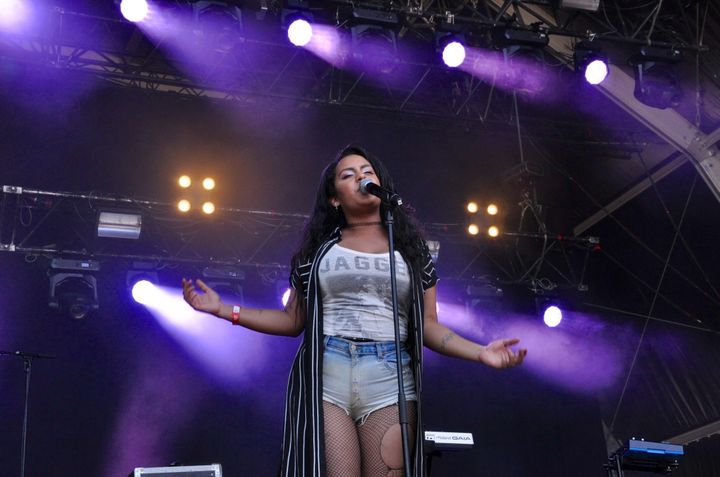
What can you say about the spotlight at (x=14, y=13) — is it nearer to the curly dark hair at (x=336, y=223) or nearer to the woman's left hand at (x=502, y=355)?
the curly dark hair at (x=336, y=223)

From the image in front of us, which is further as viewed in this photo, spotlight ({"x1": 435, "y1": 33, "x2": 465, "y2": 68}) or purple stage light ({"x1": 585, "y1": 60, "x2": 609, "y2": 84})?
purple stage light ({"x1": 585, "y1": 60, "x2": 609, "y2": 84})

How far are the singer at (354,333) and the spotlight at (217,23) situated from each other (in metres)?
3.61

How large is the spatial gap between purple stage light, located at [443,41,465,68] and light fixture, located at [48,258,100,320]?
342 centimetres

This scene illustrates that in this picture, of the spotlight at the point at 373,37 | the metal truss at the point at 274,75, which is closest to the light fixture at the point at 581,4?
the metal truss at the point at 274,75

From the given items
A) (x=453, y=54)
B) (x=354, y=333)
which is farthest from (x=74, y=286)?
(x=354, y=333)

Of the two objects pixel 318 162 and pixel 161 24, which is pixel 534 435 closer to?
pixel 318 162

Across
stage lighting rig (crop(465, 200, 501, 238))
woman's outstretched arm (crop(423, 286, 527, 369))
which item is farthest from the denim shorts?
stage lighting rig (crop(465, 200, 501, 238))

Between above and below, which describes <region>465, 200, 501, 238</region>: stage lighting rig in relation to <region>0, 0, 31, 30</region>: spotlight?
below

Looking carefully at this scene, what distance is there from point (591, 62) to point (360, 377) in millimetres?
4849

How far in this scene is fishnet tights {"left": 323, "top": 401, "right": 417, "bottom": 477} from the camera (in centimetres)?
204

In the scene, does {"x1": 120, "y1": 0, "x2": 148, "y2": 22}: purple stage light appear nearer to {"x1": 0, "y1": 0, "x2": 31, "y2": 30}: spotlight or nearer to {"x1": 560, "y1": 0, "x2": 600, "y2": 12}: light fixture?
{"x1": 0, "y1": 0, "x2": 31, "y2": 30}: spotlight

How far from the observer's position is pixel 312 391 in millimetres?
2098

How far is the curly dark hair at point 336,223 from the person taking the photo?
2.41m

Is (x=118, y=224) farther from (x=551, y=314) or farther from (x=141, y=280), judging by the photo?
(x=551, y=314)
